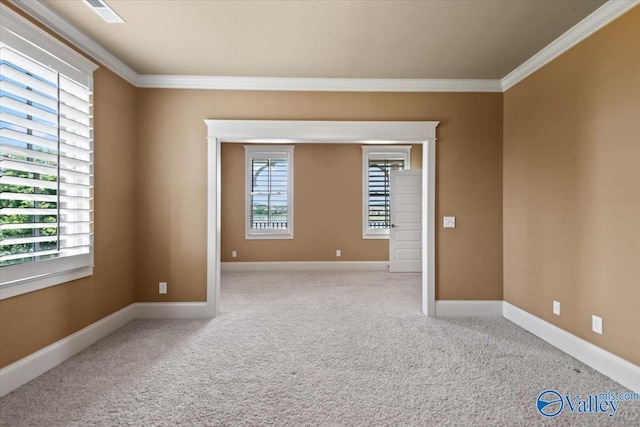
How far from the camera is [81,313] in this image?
2854 millimetres

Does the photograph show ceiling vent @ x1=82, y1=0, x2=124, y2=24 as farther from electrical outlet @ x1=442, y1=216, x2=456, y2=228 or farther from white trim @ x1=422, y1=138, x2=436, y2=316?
electrical outlet @ x1=442, y1=216, x2=456, y2=228

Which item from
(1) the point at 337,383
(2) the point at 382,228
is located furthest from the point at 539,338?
(2) the point at 382,228

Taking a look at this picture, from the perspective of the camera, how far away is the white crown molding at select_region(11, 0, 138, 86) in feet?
7.66

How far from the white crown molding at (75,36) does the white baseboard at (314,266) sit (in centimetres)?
400

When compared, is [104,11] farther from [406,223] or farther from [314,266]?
[406,223]

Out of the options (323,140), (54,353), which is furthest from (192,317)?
(323,140)

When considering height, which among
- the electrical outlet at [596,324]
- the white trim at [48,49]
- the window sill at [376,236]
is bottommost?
the electrical outlet at [596,324]

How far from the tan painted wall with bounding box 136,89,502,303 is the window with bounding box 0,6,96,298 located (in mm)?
783

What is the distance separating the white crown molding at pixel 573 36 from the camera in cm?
232

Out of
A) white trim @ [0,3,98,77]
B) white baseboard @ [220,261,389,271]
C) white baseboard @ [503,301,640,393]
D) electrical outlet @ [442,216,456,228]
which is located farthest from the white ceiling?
white baseboard @ [220,261,389,271]

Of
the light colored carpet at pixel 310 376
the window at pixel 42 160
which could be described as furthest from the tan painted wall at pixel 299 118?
the window at pixel 42 160

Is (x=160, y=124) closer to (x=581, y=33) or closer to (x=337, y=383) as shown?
(x=337, y=383)

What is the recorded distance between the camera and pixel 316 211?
666 cm

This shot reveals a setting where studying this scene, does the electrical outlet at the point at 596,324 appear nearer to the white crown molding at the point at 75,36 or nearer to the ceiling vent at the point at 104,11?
the ceiling vent at the point at 104,11
